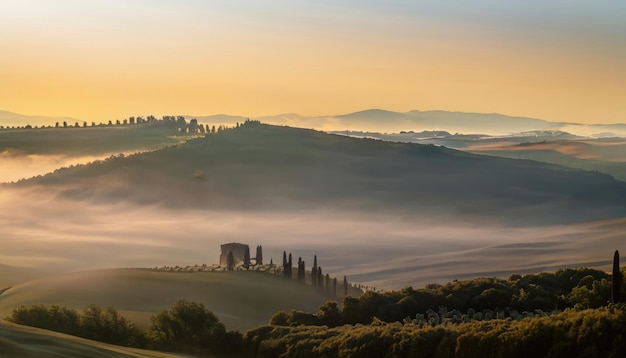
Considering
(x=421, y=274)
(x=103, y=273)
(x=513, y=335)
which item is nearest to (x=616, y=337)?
(x=513, y=335)

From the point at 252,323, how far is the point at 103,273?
140 feet

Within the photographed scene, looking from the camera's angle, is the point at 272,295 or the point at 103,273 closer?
the point at 272,295

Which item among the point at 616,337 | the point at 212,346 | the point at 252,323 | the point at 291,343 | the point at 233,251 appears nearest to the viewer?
the point at 616,337

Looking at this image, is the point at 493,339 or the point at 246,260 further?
the point at 246,260

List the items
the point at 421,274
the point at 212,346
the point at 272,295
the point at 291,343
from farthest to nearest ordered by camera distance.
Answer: the point at 421,274, the point at 272,295, the point at 212,346, the point at 291,343

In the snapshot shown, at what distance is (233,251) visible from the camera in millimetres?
168500

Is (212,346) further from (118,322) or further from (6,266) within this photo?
(6,266)

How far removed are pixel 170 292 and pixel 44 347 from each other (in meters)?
80.2

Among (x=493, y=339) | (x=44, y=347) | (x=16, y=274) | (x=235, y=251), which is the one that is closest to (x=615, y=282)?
(x=493, y=339)

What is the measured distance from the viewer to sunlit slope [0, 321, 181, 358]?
166 feet

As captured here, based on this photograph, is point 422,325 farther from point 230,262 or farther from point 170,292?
point 230,262

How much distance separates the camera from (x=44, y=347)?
5278 centimetres

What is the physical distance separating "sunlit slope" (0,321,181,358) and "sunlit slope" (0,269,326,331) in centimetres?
5251

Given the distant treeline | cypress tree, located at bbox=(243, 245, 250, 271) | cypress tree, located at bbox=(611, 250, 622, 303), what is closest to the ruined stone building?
cypress tree, located at bbox=(243, 245, 250, 271)
